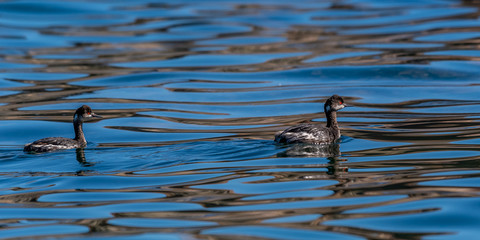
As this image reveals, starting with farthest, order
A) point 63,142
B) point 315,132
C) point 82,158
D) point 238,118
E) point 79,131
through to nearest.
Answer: point 238,118 → point 79,131 → point 63,142 → point 315,132 → point 82,158

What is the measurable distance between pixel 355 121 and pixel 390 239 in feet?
26.9

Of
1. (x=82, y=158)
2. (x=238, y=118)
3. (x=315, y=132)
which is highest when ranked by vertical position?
(x=238, y=118)

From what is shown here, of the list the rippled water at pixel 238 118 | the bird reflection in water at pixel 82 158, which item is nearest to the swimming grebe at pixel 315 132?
the rippled water at pixel 238 118

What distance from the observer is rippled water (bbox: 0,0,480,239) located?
967 cm

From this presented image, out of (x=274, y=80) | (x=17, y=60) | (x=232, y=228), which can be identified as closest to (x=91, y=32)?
(x=17, y=60)

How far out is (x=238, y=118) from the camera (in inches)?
680

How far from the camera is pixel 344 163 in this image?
12.7 metres

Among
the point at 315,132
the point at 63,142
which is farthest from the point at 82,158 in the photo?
the point at 315,132

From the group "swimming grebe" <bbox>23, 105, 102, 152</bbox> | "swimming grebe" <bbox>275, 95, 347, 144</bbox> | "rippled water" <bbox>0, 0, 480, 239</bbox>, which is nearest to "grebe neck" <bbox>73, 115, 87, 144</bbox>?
"swimming grebe" <bbox>23, 105, 102, 152</bbox>

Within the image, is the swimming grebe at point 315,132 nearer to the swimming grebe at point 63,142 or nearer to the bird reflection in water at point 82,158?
the bird reflection in water at point 82,158

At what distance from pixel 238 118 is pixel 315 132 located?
10.6 ft

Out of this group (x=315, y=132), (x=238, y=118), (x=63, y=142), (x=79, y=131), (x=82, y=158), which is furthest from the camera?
(x=238, y=118)

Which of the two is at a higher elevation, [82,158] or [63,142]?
[63,142]

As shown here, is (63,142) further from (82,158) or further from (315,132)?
(315,132)
